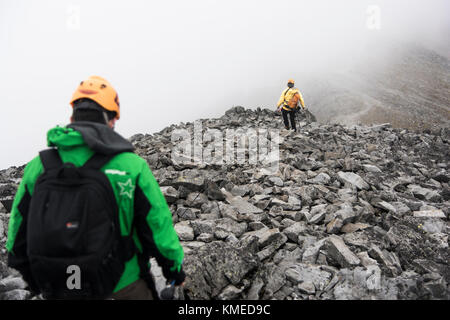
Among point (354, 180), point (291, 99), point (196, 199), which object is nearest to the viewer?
point (196, 199)

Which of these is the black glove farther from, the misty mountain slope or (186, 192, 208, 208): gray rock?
the misty mountain slope

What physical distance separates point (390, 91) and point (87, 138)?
71547mm

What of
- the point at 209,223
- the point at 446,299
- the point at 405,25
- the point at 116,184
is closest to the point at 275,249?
the point at 209,223

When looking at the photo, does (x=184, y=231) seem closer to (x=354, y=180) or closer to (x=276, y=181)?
(x=276, y=181)

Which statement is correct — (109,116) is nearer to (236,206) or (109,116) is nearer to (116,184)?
(116,184)

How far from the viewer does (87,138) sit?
2.21 metres

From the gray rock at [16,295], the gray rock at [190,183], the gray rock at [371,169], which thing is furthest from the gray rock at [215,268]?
the gray rock at [371,169]

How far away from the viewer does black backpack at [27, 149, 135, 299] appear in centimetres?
211

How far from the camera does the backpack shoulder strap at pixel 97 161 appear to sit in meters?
2.29

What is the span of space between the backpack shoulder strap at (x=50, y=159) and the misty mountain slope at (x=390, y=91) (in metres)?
50.6

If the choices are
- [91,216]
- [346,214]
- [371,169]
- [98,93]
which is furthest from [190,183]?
[371,169]

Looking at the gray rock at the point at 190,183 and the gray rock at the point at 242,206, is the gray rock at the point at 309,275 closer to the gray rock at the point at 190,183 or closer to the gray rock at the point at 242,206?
the gray rock at the point at 242,206

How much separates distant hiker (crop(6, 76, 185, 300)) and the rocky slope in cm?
199

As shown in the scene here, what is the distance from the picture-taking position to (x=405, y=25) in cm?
11769
